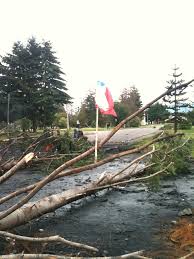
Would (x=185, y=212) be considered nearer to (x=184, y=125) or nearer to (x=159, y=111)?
(x=184, y=125)

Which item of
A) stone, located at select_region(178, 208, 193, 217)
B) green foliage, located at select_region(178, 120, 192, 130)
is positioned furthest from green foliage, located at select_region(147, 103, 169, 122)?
stone, located at select_region(178, 208, 193, 217)

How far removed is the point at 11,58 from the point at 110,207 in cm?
3158

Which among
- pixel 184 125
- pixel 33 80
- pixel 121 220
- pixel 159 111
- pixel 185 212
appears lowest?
pixel 121 220

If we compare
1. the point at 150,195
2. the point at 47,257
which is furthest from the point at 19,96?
the point at 47,257

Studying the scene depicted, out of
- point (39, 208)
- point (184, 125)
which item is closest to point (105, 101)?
point (39, 208)

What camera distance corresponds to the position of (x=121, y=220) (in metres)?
7.71

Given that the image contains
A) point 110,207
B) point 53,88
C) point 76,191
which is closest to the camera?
point 76,191

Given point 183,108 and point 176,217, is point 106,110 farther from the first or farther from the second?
point 183,108

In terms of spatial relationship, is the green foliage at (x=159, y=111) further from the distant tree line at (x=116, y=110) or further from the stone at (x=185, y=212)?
the stone at (x=185, y=212)

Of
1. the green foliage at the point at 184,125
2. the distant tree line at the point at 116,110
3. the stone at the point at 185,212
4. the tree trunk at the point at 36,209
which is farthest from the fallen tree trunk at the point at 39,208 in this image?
the distant tree line at the point at 116,110

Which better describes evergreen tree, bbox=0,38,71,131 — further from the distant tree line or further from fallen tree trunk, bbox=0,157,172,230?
fallen tree trunk, bbox=0,157,172,230

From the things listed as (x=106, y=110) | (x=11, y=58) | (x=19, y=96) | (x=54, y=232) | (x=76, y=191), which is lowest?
(x=54, y=232)

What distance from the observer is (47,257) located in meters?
3.20

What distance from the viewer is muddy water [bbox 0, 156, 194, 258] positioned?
6.18m
